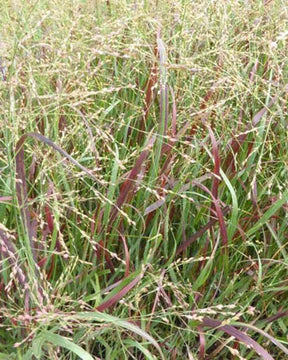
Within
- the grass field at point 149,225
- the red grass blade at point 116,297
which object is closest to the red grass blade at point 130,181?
the grass field at point 149,225

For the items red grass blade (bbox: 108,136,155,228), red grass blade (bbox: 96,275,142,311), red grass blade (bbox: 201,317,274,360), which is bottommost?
red grass blade (bbox: 201,317,274,360)

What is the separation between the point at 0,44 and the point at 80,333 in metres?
0.71

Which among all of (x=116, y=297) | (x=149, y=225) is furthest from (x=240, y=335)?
(x=149, y=225)

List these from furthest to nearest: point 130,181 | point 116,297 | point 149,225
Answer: point 149,225 < point 130,181 < point 116,297

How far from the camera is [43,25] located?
2.07 meters

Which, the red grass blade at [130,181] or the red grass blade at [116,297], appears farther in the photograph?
the red grass blade at [130,181]

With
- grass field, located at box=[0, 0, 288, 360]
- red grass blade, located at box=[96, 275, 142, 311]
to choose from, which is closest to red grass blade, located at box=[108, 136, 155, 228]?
grass field, located at box=[0, 0, 288, 360]

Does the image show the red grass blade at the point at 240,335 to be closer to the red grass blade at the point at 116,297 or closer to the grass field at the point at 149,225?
the grass field at the point at 149,225

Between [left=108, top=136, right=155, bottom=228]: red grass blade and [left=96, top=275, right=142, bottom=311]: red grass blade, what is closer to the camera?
[left=96, top=275, right=142, bottom=311]: red grass blade

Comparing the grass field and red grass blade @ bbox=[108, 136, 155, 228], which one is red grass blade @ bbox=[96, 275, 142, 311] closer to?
the grass field

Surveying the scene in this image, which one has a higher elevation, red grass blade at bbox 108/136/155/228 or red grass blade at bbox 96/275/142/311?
red grass blade at bbox 108/136/155/228

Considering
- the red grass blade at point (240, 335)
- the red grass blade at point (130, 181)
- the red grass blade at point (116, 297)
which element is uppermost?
the red grass blade at point (130, 181)

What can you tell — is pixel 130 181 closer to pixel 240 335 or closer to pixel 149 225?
pixel 149 225

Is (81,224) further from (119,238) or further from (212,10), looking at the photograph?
(212,10)
